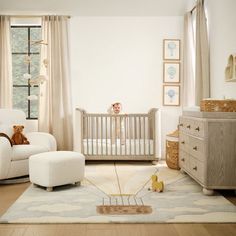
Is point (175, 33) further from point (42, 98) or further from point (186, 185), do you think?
point (186, 185)

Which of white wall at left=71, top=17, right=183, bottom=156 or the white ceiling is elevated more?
the white ceiling

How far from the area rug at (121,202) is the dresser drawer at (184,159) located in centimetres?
15

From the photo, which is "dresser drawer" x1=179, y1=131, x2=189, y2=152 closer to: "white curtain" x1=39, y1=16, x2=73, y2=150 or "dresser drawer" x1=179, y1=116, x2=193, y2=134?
"dresser drawer" x1=179, y1=116, x2=193, y2=134

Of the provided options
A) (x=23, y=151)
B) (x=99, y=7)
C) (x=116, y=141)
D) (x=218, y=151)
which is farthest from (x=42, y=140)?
(x=99, y=7)

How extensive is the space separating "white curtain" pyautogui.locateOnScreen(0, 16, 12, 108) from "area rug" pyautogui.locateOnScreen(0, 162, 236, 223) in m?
2.44

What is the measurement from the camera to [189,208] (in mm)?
3078

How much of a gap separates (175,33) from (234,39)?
2089mm

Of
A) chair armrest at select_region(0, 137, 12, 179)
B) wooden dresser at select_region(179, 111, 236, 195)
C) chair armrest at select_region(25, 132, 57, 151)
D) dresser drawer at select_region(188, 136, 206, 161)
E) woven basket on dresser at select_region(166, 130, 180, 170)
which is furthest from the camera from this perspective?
woven basket on dresser at select_region(166, 130, 180, 170)

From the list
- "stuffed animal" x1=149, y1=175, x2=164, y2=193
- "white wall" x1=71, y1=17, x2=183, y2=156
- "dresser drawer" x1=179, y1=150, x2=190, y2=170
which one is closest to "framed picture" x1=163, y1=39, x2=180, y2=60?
"white wall" x1=71, y1=17, x2=183, y2=156

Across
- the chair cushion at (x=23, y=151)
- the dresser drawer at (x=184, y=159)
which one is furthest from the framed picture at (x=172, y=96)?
the chair cushion at (x=23, y=151)

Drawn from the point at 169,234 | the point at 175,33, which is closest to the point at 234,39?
the point at 175,33

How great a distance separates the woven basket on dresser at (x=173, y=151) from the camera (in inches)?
198

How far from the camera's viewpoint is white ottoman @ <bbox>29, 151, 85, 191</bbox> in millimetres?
3713

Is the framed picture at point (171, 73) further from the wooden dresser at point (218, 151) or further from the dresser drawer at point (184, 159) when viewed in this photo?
the wooden dresser at point (218, 151)
